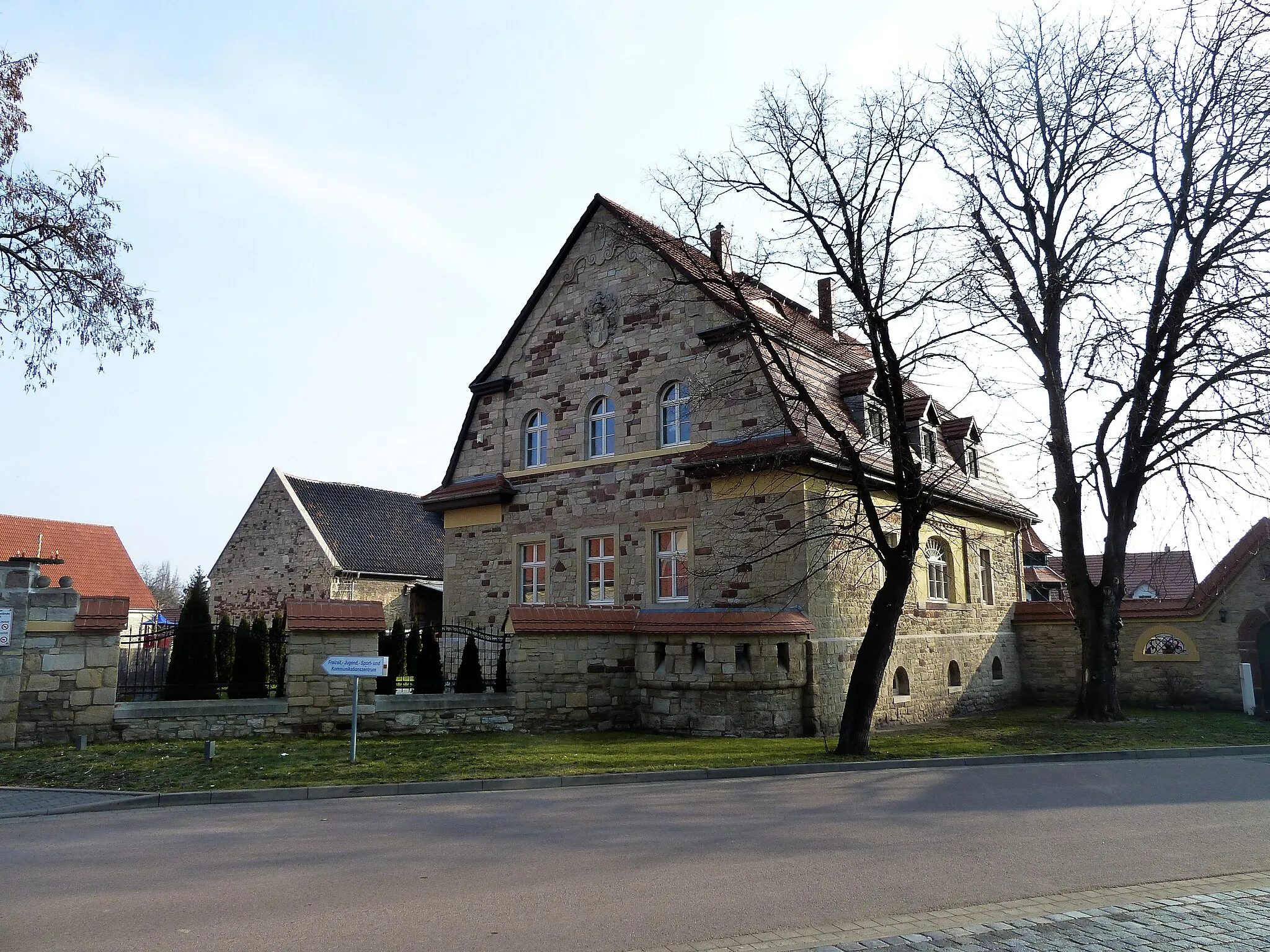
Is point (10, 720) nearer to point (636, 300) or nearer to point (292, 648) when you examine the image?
point (292, 648)

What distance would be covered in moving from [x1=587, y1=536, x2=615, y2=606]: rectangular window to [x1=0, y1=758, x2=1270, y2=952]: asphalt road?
908 cm

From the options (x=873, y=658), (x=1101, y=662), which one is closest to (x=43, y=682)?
(x=873, y=658)

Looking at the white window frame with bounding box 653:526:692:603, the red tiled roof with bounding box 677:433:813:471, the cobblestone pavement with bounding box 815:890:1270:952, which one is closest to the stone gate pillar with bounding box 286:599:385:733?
the white window frame with bounding box 653:526:692:603

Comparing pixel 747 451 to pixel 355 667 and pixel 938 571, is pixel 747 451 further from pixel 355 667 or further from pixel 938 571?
pixel 355 667

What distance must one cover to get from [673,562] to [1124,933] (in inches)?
544

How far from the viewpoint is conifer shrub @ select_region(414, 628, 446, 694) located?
16125 mm

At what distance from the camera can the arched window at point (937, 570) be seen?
22.3 metres

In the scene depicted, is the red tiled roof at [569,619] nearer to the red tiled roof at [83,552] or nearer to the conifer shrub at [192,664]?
the conifer shrub at [192,664]

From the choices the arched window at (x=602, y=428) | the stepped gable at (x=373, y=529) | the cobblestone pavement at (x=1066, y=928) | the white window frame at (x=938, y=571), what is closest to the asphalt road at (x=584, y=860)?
the cobblestone pavement at (x=1066, y=928)

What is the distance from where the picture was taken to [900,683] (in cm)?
2000

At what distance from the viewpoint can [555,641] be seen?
1616cm

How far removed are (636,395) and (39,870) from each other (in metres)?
14.6

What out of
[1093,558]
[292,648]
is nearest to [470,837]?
[292,648]

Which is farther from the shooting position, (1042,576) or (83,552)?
(83,552)
